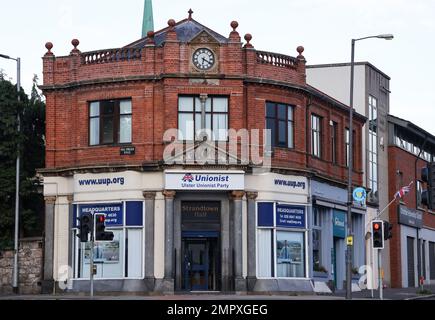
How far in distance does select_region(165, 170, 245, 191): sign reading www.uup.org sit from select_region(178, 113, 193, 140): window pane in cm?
163

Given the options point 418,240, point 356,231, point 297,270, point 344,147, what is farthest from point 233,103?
point 418,240

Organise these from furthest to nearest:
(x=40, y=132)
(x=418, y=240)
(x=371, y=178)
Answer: (x=418, y=240) < (x=371, y=178) < (x=40, y=132)

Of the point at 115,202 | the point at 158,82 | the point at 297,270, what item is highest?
the point at 158,82

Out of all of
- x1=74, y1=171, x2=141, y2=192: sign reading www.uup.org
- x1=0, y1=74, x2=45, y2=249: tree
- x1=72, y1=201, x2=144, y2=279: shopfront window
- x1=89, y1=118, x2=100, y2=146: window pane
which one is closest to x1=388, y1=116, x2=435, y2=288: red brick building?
x1=72, y1=201, x2=144, y2=279: shopfront window

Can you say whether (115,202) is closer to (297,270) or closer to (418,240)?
(297,270)

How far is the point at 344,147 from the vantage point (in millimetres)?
45938

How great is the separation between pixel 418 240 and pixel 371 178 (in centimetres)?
939

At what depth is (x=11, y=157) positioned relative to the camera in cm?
4069

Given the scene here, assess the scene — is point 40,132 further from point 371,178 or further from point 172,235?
point 371,178

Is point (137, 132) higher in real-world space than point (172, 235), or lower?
higher

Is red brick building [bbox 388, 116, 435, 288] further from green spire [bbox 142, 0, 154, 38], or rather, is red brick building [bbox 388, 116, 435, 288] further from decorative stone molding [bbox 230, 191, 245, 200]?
green spire [bbox 142, 0, 154, 38]

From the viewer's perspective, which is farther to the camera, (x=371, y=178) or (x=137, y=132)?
(x=371, y=178)
